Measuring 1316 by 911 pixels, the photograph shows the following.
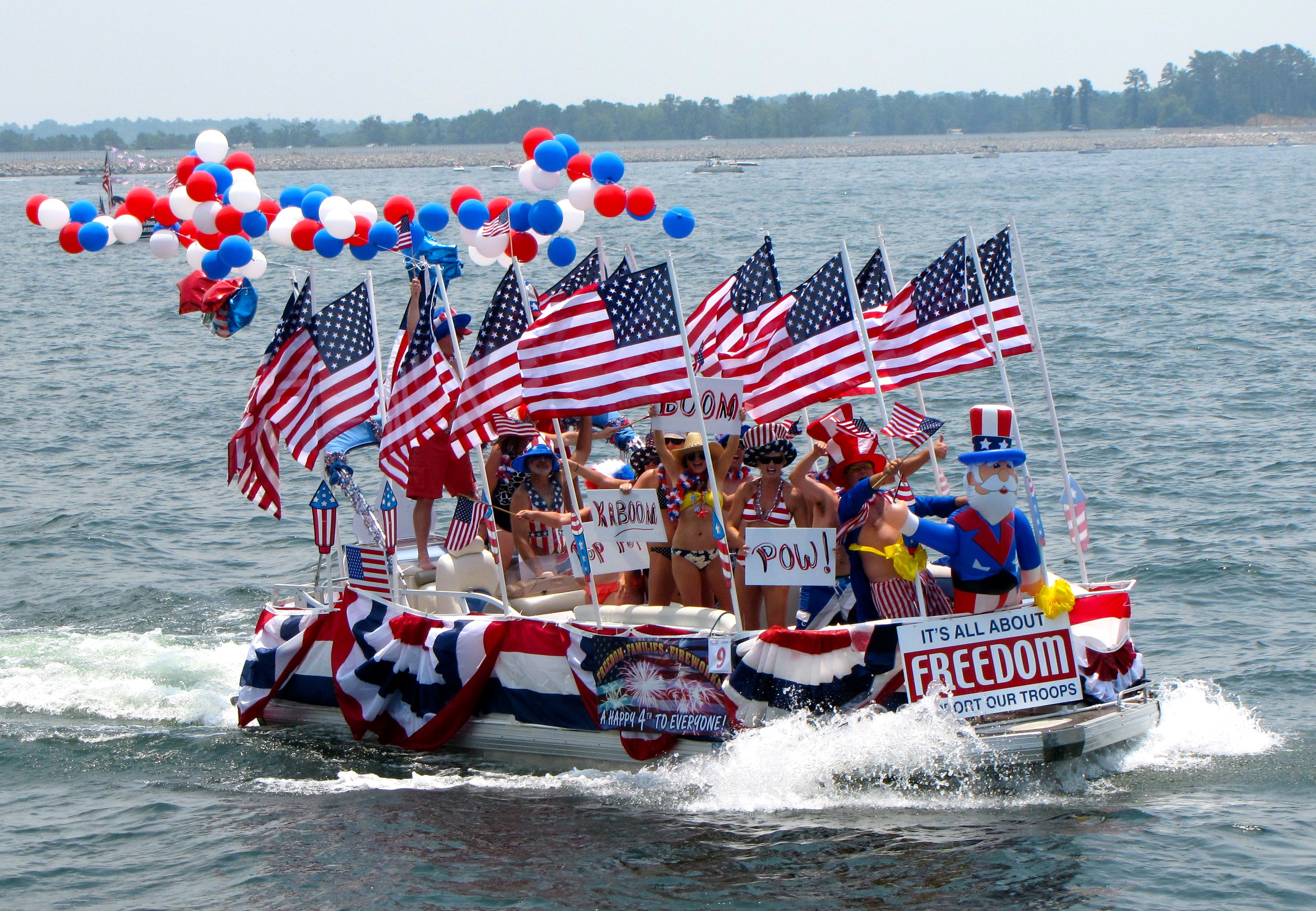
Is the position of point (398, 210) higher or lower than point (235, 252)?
higher

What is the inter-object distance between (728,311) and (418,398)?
287 centimetres

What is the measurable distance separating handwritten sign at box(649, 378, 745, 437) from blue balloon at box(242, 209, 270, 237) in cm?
392

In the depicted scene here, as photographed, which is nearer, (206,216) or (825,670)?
(825,670)

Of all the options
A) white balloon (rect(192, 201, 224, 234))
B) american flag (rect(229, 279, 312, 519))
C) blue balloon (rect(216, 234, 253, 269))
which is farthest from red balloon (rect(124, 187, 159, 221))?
american flag (rect(229, 279, 312, 519))

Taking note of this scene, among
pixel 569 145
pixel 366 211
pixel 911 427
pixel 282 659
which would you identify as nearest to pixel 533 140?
pixel 569 145

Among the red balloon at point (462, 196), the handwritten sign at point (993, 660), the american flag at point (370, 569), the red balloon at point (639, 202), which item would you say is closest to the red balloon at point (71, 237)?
the red balloon at point (462, 196)

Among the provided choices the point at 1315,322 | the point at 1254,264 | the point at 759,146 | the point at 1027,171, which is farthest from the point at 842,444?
the point at 759,146

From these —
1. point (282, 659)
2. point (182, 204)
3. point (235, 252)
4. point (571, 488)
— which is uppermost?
point (182, 204)

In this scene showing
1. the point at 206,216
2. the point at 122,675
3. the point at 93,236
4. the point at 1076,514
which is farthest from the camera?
the point at 122,675

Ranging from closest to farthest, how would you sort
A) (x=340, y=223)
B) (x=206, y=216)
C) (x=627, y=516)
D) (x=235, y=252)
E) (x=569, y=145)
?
(x=627, y=516)
(x=340, y=223)
(x=235, y=252)
(x=206, y=216)
(x=569, y=145)

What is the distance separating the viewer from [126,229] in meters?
13.1

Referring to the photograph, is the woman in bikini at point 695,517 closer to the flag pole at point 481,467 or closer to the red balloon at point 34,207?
the flag pole at point 481,467

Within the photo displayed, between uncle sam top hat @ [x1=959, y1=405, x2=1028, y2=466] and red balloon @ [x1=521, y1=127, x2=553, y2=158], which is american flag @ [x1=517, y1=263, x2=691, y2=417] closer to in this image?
uncle sam top hat @ [x1=959, y1=405, x2=1028, y2=466]

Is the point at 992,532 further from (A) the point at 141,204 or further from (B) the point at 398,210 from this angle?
(A) the point at 141,204
